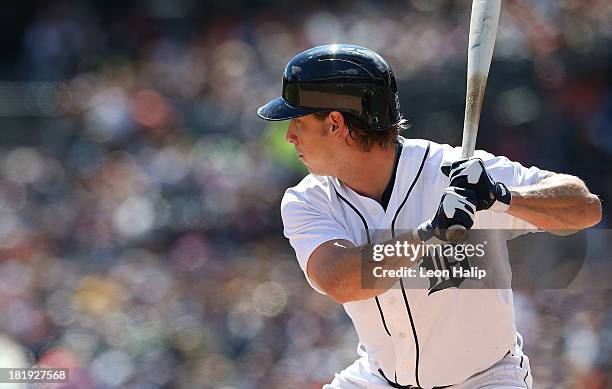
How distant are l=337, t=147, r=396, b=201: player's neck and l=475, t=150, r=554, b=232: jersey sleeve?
10.1 inches

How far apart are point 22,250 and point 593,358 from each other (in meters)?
4.22

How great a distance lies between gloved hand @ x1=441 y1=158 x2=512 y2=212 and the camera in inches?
91.9

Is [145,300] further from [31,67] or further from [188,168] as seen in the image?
[31,67]

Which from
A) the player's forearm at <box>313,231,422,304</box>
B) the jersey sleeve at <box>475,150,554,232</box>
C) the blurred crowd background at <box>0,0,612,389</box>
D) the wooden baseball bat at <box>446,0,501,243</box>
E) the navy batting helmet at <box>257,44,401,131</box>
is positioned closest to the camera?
the player's forearm at <box>313,231,422,304</box>

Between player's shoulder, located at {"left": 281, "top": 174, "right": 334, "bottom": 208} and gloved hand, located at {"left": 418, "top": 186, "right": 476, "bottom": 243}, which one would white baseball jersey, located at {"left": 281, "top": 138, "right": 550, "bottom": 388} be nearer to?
player's shoulder, located at {"left": 281, "top": 174, "right": 334, "bottom": 208}

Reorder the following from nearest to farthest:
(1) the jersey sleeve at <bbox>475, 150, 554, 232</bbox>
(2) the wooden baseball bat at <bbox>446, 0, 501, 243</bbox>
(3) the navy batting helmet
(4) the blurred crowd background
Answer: (1) the jersey sleeve at <bbox>475, 150, 554, 232</bbox>
(3) the navy batting helmet
(2) the wooden baseball bat at <bbox>446, 0, 501, 243</bbox>
(4) the blurred crowd background

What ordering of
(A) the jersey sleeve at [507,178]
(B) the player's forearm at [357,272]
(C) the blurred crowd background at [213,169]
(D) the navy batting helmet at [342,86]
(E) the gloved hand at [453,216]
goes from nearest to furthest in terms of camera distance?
(E) the gloved hand at [453,216], (B) the player's forearm at [357,272], (A) the jersey sleeve at [507,178], (D) the navy batting helmet at [342,86], (C) the blurred crowd background at [213,169]

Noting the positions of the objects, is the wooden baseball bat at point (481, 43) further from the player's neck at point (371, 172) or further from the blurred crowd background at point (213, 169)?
the blurred crowd background at point (213, 169)

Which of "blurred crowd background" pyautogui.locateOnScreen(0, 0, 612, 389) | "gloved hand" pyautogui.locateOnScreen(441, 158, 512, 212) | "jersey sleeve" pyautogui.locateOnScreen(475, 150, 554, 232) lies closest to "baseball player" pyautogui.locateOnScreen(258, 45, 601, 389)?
"jersey sleeve" pyautogui.locateOnScreen(475, 150, 554, 232)

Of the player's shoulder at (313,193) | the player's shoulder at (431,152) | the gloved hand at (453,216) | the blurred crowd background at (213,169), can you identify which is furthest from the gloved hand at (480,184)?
the blurred crowd background at (213,169)

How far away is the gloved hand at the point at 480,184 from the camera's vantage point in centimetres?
233

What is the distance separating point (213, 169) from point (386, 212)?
477cm

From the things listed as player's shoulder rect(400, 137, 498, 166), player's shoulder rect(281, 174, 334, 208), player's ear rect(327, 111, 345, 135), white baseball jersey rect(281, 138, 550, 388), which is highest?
player's ear rect(327, 111, 345, 135)

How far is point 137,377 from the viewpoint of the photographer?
581cm
